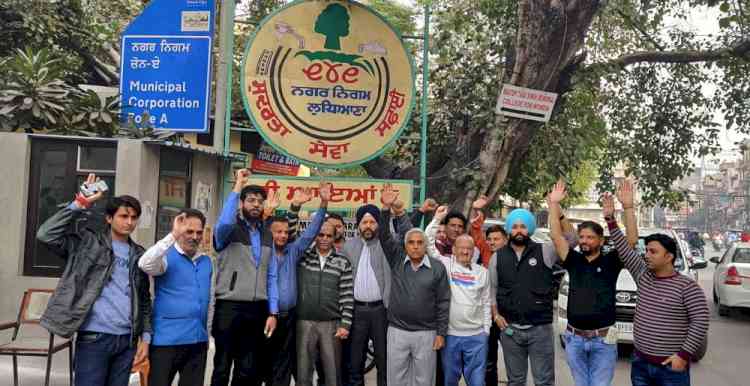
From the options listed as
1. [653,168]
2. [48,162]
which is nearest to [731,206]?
[653,168]

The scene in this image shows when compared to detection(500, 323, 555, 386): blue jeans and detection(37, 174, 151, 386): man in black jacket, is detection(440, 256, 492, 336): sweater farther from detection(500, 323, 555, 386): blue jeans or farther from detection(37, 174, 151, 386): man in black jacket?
detection(37, 174, 151, 386): man in black jacket

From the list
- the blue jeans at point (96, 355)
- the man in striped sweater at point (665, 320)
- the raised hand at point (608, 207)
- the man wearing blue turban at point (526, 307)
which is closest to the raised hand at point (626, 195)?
the raised hand at point (608, 207)

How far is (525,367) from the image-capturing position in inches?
235

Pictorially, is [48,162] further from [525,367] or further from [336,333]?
[525,367]

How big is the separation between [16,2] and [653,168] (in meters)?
10.6

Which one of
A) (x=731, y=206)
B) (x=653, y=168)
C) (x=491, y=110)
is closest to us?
(x=491, y=110)

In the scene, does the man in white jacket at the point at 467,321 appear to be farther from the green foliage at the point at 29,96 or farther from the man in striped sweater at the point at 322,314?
the green foliage at the point at 29,96

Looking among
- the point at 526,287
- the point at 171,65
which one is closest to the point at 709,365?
the point at 526,287

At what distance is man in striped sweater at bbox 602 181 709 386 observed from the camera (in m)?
4.92

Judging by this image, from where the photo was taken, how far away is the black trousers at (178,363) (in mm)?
5059

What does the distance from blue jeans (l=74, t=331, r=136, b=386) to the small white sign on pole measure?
5.02 meters

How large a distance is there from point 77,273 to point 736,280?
1292 centimetres

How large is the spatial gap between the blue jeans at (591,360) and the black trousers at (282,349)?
2194 mm

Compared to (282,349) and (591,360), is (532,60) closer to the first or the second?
A: (591,360)
